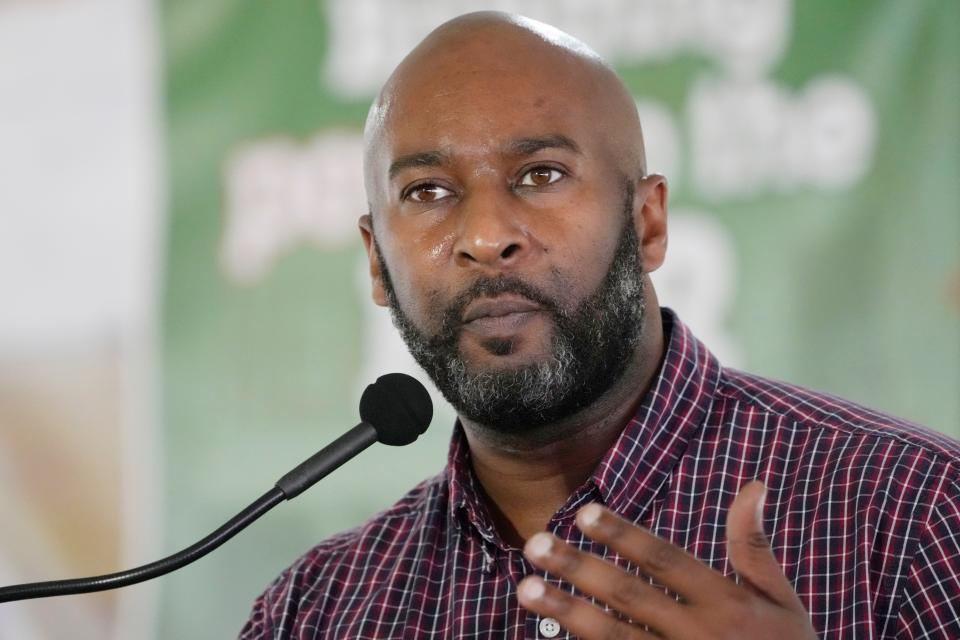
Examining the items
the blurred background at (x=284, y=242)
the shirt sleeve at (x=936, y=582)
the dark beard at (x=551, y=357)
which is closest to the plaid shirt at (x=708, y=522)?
the shirt sleeve at (x=936, y=582)

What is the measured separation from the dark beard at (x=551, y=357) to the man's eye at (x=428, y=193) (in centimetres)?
20

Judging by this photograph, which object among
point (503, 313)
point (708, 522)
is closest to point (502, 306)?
point (503, 313)

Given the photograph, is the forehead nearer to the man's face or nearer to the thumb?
the man's face

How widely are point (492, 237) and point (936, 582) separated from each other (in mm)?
829

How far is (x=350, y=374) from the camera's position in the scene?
3.60m

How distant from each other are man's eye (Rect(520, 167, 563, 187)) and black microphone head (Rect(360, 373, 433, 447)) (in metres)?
0.43

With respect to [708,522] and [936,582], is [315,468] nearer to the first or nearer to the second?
[708,522]

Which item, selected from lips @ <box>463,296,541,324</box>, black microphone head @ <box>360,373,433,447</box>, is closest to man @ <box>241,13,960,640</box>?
lips @ <box>463,296,541,324</box>

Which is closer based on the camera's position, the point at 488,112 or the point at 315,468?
the point at 315,468

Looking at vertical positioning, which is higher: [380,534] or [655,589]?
[380,534]

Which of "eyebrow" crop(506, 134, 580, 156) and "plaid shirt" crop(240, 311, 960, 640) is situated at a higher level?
"eyebrow" crop(506, 134, 580, 156)

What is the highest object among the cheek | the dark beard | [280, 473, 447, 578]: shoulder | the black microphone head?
the cheek

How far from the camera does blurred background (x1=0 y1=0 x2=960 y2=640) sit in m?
3.16

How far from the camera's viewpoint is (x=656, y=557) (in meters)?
1.28
